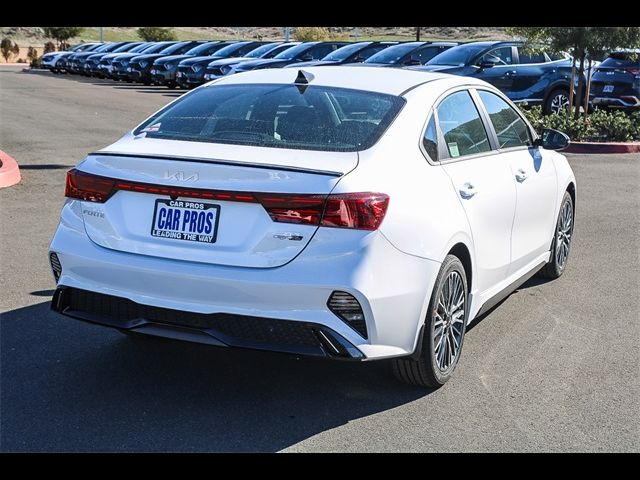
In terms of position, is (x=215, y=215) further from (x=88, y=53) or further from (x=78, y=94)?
(x=88, y=53)

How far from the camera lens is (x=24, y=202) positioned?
10.5 m

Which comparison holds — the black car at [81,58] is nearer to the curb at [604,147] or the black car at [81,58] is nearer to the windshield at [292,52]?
the windshield at [292,52]

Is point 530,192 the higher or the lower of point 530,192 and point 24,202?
the higher

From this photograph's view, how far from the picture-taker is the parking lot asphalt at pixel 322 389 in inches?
179

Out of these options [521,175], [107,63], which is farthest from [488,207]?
[107,63]

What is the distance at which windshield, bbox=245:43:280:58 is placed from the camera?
31156 millimetres

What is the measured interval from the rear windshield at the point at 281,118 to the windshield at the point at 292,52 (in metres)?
22.9

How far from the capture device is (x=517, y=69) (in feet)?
64.8

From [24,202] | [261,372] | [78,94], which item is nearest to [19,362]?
[261,372]
